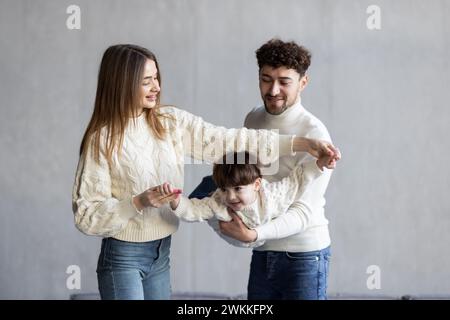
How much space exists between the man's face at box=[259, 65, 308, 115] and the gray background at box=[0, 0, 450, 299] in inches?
75.3

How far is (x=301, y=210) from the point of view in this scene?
2029 mm

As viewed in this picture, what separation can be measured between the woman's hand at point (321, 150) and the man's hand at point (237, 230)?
26 centimetres

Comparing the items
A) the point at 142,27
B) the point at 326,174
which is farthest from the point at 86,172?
the point at 142,27

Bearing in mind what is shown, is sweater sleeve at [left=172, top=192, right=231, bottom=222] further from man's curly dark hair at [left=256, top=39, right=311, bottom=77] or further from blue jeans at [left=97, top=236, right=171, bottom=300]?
man's curly dark hair at [left=256, top=39, right=311, bottom=77]

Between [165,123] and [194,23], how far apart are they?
212 centimetres

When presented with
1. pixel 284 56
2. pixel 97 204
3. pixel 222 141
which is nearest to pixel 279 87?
pixel 284 56

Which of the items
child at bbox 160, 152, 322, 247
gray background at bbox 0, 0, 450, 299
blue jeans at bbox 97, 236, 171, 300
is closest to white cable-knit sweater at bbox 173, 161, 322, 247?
child at bbox 160, 152, 322, 247

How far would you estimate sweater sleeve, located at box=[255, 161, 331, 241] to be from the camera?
1971mm

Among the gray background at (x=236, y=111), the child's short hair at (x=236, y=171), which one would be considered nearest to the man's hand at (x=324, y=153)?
the child's short hair at (x=236, y=171)

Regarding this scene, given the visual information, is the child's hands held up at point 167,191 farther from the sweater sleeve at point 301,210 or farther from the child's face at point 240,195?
the sweater sleeve at point 301,210

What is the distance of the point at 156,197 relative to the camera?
5.93 ft

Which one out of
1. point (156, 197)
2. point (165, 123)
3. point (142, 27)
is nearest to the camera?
point (156, 197)

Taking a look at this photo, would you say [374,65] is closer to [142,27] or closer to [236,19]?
[236,19]

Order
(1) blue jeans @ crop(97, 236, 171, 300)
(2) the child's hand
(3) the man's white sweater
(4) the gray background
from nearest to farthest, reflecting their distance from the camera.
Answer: (2) the child's hand
(1) blue jeans @ crop(97, 236, 171, 300)
(3) the man's white sweater
(4) the gray background
